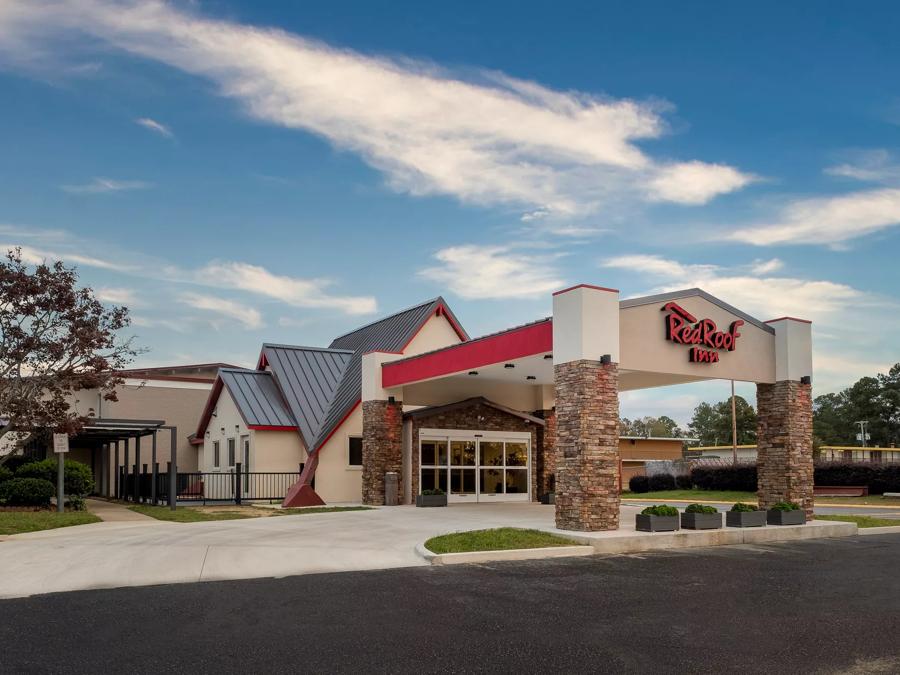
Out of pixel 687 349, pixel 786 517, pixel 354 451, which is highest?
pixel 687 349

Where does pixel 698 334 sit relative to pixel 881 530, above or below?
above

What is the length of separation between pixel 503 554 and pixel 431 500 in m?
12.3

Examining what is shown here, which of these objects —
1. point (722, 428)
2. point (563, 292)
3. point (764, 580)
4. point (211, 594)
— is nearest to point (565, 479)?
point (563, 292)

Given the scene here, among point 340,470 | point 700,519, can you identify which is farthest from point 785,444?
point 340,470

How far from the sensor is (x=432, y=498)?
1067 inches

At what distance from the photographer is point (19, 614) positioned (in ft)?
32.9

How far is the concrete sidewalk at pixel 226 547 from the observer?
12.9 m

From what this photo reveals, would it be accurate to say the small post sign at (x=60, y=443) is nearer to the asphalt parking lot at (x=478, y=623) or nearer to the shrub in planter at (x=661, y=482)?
A: the asphalt parking lot at (x=478, y=623)

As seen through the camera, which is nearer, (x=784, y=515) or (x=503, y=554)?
(x=503, y=554)

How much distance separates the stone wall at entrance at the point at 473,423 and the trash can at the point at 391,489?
3.42 ft

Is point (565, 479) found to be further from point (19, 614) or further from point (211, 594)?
point (19, 614)

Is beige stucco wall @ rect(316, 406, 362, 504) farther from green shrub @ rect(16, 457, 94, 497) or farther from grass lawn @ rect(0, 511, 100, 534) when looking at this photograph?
grass lawn @ rect(0, 511, 100, 534)

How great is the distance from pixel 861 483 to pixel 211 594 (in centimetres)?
3722

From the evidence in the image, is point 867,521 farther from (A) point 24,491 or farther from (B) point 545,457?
(A) point 24,491
